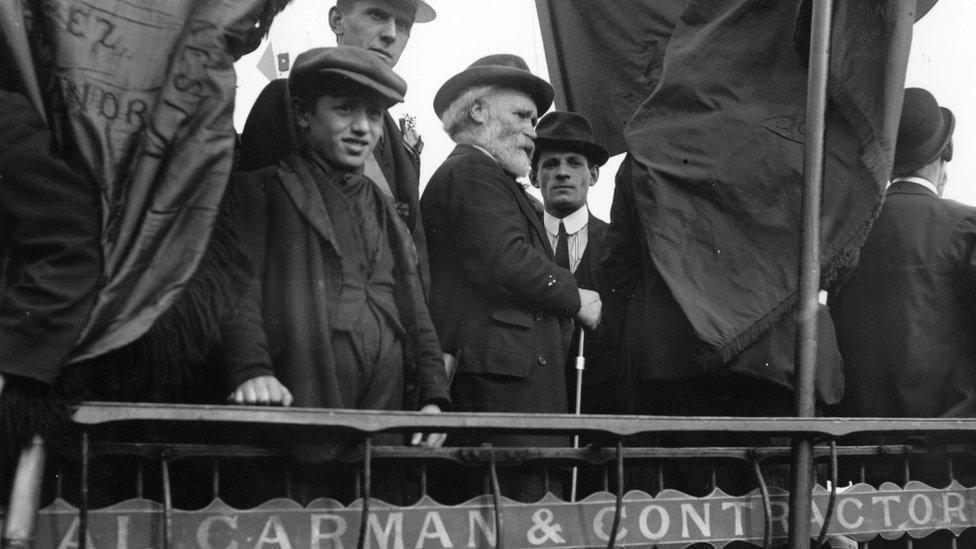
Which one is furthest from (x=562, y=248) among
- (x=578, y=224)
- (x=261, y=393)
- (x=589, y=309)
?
(x=261, y=393)

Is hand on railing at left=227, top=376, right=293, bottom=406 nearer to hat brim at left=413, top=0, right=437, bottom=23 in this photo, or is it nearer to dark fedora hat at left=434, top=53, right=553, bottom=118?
dark fedora hat at left=434, top=53, right=553, bottom=118

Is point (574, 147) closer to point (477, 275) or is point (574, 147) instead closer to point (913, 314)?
point (477, 275)

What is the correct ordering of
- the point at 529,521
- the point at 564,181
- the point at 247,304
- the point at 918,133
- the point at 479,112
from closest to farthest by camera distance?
1. the point at 529,521
2. the point at 247,304
3. the point at 479,112
4. the point at 918,133
5. the point at 564,181

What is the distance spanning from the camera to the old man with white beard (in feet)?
11.8

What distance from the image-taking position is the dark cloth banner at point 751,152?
11.5 feet

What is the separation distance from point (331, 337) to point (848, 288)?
2.00m

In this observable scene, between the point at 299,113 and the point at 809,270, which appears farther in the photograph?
the point at 809,270

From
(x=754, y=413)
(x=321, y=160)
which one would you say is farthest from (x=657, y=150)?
(x=321, y=160)

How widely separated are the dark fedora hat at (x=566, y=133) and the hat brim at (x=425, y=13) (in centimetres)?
70

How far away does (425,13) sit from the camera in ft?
13.5

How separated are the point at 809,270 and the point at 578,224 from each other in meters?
1.48

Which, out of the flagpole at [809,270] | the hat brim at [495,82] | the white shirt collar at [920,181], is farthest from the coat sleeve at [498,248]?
the white shirt collar at [920,181]

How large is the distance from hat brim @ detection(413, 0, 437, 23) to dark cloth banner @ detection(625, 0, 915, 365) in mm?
811

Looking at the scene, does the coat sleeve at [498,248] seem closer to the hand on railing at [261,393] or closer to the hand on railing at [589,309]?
the hand on railing at [589,309]
